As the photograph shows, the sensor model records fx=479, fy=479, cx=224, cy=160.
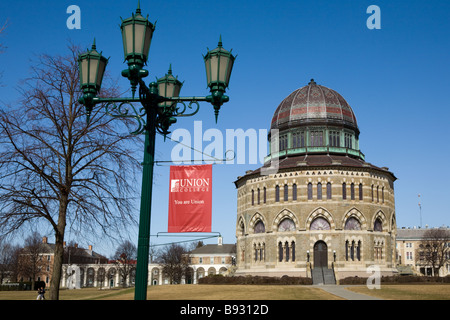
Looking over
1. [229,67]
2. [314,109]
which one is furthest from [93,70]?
[314,109]

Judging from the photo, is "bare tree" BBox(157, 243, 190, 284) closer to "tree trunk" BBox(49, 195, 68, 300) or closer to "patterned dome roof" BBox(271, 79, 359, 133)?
"patterned dome roof" BBox(271, 79, 359, 133)

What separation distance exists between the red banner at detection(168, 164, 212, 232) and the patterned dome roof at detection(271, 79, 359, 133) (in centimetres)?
4871

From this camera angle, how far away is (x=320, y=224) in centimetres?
5391

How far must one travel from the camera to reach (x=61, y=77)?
64.6ft

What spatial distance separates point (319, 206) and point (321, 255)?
17.8ft

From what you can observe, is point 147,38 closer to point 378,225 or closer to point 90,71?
point 90,71

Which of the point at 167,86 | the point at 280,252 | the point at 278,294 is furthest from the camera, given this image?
the point at 280,252

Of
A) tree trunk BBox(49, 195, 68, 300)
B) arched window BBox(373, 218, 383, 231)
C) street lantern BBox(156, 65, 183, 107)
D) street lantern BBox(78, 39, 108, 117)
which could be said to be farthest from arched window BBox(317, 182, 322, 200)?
street lantern BBox(78, 39, 108, 117)

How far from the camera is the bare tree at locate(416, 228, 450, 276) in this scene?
103169mm

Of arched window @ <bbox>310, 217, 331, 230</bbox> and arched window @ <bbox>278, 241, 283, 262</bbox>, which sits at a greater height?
arched window @ <bbox>310, 217, 331, 230</bbox>

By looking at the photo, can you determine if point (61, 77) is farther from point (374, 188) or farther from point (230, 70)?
point (374, 188)

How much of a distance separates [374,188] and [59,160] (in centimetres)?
4376

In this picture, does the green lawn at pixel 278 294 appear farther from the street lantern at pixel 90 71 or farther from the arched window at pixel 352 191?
the street lantern at pixel 90 71
